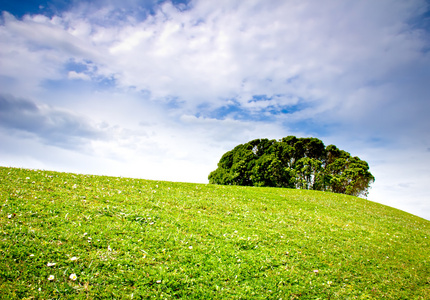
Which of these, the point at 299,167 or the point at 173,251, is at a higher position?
the point at 299,167

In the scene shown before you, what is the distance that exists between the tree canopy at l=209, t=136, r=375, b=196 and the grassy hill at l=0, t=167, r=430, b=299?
79.8 ft

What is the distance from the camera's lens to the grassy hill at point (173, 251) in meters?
6.44

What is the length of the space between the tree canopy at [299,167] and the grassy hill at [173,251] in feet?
79.8

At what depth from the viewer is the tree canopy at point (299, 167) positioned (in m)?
39.8

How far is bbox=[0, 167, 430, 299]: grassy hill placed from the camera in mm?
6438

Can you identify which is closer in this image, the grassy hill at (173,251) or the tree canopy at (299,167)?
the grassy hill at (173,251)

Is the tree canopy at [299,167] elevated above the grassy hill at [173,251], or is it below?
above

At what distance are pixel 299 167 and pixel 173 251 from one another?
36938 mm

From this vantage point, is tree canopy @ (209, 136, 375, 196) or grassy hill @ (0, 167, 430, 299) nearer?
grassy hill @ (0, 167, 430, 299)

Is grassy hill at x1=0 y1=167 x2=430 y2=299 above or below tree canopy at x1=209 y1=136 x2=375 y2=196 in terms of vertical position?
below

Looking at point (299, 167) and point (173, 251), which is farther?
point (299, 167)

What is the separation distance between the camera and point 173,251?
8352 mm

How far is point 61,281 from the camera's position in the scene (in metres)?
6.09

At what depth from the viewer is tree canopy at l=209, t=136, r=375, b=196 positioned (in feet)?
131
